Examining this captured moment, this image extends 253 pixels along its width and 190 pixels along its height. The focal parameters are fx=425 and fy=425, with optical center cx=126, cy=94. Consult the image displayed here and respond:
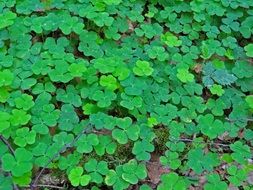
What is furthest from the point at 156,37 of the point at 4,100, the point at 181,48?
the point at 4,100

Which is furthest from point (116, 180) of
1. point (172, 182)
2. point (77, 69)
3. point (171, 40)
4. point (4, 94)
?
point (171, 40)

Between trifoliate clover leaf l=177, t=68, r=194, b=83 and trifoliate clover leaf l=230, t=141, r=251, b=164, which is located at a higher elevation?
trifoliate clover leaf l=177, t=68, r=194, b=83

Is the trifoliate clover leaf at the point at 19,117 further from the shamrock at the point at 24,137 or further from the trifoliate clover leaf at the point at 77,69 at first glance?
the trifoliate clover leaf at the point at 77,69

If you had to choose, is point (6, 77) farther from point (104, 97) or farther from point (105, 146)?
point (105, 146)

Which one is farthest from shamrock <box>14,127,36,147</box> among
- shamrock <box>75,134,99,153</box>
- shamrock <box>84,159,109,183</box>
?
shamrock <box>84,159,109,183</box>

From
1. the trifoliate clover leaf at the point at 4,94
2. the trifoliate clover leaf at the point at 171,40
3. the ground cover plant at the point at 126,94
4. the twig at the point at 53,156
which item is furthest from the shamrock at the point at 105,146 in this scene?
the trifoliate clover leaf at the point at 171,40

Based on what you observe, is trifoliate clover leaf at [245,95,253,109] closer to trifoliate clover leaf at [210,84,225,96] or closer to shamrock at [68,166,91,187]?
trifoliate clover leaf at [210,84,225,96]
